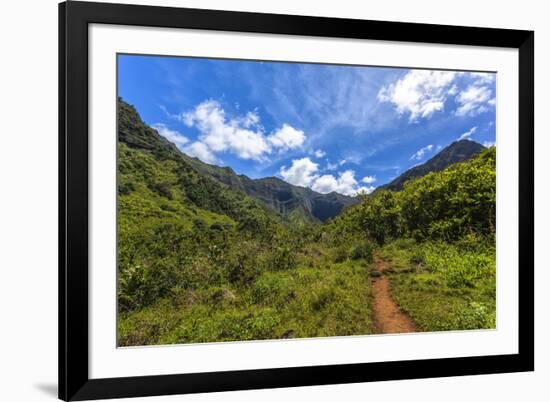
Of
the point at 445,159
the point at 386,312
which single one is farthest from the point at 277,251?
the point at 445,159

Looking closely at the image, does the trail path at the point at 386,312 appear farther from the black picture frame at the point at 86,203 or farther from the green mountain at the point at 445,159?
the green mountain at the point at 445,159

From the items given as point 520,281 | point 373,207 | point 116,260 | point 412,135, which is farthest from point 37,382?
point 520,281

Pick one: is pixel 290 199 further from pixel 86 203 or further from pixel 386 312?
pixel 86 203

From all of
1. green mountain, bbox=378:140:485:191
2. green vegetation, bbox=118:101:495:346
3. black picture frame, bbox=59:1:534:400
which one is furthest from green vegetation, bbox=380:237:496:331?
green mountain, bbox=378:140:485:191

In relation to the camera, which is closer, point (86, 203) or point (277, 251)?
point (86, 203)

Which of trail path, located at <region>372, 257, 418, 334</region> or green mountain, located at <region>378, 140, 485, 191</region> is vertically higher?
green mountain, located at <region>378, 140, 485, 191</region>

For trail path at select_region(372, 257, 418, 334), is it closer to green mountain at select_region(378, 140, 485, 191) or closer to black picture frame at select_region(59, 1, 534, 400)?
black picture frame at select_region(59, 1, 534, 400)

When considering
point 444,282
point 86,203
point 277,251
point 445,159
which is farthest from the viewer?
point 445,159

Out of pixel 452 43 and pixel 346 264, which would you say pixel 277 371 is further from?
pixel 452 43
